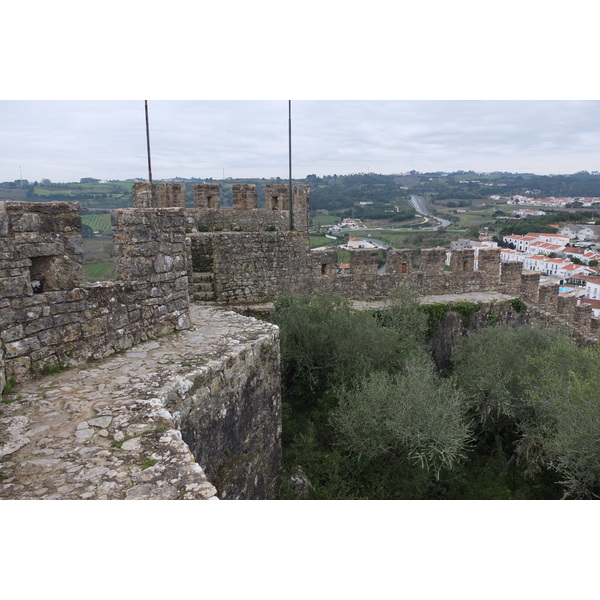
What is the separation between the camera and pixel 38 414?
317 centimetres

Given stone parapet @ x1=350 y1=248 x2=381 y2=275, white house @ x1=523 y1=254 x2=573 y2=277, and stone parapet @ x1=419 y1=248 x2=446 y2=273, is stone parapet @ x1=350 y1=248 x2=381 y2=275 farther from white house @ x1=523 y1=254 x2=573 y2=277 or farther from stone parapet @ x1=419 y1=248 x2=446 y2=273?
white house @ x1=523 y1=254 x2=573 y2=277

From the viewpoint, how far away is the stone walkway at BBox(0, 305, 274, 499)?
2.43m

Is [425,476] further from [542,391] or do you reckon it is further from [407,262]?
[407,262]

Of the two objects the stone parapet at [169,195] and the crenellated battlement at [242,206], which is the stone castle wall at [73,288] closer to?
the crenellated battlement at [242,206]

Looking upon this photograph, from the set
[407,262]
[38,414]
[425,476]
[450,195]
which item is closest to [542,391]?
[425,476]

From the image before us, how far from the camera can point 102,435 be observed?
2924 millimetres

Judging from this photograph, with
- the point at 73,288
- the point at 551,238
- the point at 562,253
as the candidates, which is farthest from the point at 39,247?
the point at 551,238

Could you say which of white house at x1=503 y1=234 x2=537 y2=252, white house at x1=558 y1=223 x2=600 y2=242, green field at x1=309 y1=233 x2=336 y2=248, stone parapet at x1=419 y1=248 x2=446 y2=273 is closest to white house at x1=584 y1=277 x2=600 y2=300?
white house at x1=503 y1=234 x2=537 y2=252

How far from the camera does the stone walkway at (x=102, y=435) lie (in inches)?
95.7

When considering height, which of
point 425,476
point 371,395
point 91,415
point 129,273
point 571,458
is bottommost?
point 425,476

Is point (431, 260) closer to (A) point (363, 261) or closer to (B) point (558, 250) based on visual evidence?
(A) point (363, 261)

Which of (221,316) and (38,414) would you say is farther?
(221,316)

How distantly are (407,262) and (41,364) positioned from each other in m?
8.68

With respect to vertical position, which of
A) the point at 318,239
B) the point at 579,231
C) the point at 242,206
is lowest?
the point at 579,231
